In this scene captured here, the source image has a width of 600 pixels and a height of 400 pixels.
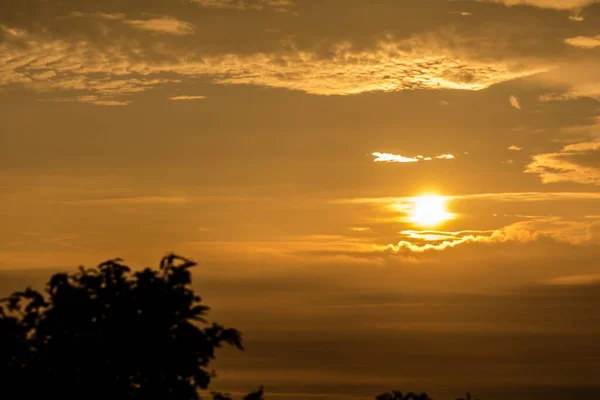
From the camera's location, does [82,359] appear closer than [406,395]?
Yes

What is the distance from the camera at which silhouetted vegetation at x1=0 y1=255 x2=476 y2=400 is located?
1271 inches

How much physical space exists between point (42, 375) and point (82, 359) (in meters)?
1.39

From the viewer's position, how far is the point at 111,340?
32688mm

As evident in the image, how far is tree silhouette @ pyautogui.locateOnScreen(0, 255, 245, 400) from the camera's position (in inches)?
1271

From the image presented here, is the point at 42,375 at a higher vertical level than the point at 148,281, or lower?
lower

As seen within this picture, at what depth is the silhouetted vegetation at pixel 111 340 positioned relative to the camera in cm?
3228

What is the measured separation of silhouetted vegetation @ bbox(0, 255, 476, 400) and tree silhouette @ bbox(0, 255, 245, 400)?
32mm

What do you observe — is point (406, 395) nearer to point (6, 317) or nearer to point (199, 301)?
point (199, 301)

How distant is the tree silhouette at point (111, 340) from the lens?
32.3m

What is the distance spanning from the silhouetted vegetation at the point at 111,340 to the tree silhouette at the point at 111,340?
32 millimetres

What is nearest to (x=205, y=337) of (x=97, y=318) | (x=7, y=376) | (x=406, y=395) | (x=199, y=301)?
(x=199, y=301)

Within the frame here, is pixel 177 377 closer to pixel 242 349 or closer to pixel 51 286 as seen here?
pixel 242 349

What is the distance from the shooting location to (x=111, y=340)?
107ft

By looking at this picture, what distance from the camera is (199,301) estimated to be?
3341cm
